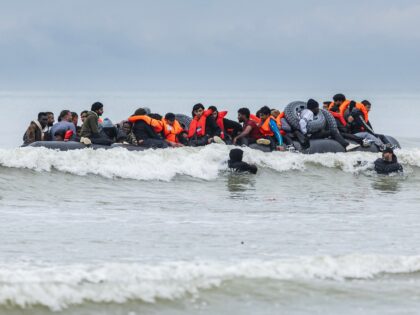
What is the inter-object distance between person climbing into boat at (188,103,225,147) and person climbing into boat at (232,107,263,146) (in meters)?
0.40

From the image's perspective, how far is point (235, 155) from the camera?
19.4 m

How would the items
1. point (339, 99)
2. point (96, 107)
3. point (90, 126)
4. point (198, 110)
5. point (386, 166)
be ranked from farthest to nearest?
1. point (339, 99)
2. point (386, 166)
3. point (198, 110)
4. point (90, 126)
5. point (96, 107)

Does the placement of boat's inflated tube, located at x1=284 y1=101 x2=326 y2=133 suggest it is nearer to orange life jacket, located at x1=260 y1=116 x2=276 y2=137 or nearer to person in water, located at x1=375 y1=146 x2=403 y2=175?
orange life jacket, located at x1=260 y1=116 x2=276 y2=137

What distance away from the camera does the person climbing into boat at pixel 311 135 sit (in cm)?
2089

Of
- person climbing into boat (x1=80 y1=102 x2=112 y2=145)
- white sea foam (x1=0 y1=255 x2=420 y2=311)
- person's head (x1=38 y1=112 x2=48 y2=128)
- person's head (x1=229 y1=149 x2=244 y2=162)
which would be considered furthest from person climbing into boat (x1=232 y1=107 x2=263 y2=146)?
white sea foam (x1=0 y1=255 x2=420 y2=311)

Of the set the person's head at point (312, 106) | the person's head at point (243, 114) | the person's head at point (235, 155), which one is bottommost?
the person's head at point (235, 155)

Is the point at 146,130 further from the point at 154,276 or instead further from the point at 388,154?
the point at 154,276

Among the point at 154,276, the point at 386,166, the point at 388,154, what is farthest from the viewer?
the point at 386,166

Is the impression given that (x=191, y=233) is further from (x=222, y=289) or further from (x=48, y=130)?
(x=48, y=130)

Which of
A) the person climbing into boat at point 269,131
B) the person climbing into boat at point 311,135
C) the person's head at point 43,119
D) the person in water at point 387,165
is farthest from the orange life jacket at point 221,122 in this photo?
the person's head at point 43,119

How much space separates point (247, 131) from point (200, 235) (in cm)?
839

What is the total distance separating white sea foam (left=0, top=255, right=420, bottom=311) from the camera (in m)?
8.80

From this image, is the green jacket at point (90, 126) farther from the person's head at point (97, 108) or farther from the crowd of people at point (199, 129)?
the person's head at point (97, 108)

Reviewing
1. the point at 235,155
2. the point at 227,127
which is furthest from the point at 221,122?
the point at 235,155
